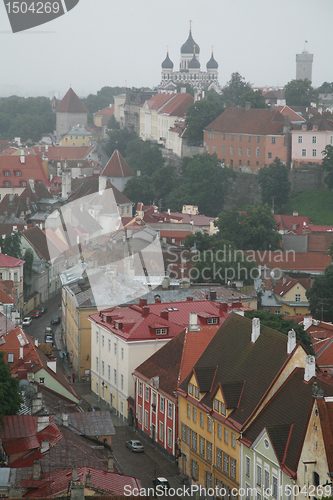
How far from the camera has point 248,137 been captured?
82062 millimetres

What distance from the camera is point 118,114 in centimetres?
13325

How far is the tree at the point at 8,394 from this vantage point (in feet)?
86.3

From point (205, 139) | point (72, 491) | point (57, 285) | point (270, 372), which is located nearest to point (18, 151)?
point (205, 139)

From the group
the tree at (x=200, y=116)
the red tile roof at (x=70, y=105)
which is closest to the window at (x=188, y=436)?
the tree at (x=200, y=116)

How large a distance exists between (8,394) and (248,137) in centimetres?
5892

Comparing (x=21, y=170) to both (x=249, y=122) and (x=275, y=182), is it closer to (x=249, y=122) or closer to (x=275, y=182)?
(x=249, y=122)

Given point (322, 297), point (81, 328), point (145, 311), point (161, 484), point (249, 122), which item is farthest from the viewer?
point (249, 122)

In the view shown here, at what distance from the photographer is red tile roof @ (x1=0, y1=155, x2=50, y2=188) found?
90250 millimetres

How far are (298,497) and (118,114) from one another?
115 m

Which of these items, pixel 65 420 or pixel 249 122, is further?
pixel 249 122

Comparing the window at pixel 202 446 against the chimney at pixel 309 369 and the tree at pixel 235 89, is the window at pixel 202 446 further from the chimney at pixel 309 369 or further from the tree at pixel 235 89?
the tree at pixel 235 89

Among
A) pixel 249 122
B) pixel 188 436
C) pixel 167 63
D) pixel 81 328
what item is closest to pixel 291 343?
pixel 188 436

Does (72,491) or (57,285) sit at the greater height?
(72,491)

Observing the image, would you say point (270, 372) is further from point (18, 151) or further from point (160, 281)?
point (18, 151)
